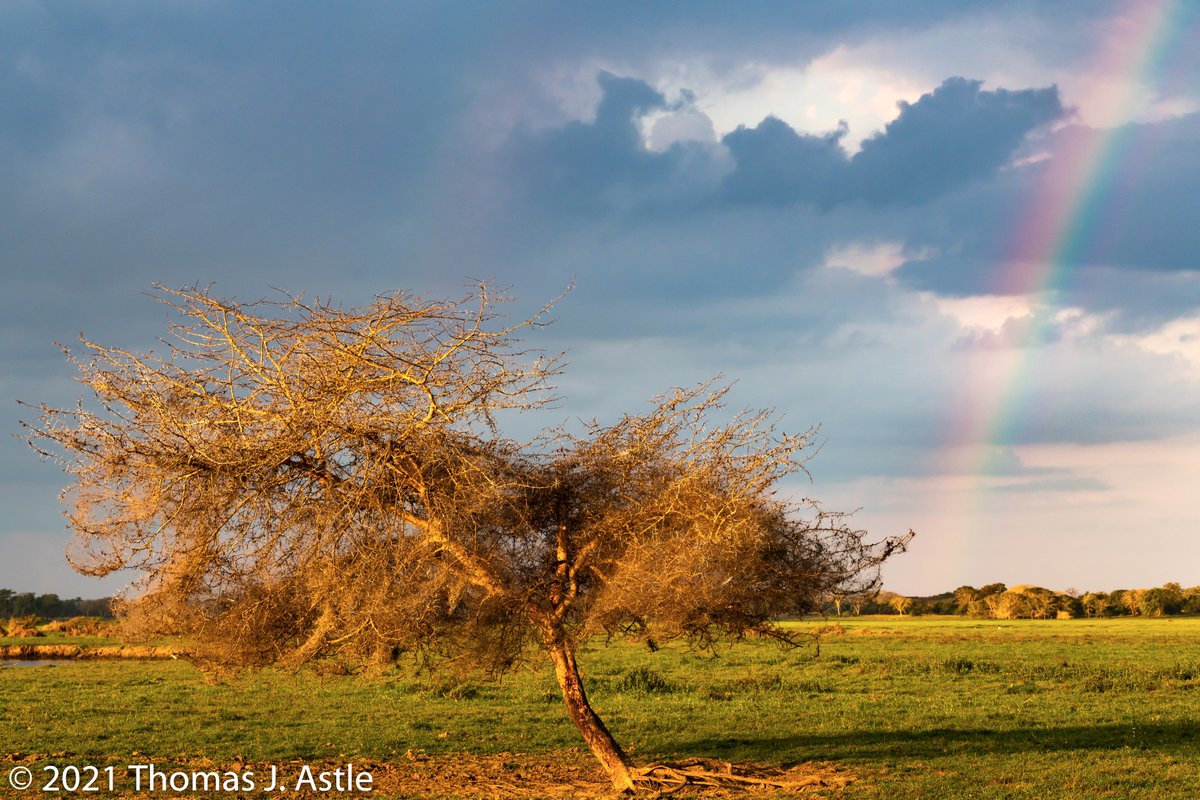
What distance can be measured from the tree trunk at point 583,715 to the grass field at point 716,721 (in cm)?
104

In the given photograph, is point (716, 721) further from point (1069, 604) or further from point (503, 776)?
point (1069, 604)

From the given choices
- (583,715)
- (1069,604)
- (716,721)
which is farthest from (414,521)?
(1069,604)

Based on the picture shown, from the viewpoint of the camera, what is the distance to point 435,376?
1309cm

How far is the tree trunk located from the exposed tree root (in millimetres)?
247

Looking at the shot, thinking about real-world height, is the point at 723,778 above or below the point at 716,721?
above

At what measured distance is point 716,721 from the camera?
958 inches

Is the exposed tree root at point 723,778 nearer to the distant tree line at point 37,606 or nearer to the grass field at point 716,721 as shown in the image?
the grass field at point 716,721

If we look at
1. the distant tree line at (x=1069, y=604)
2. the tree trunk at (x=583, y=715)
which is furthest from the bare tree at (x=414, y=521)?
the distant tree line at (x=1069, y=604)

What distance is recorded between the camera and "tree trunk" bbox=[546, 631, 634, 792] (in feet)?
49.3

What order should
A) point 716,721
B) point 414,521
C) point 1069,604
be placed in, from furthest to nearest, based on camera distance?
1. point 1069,604
2. point 716,721
3. point 414,521

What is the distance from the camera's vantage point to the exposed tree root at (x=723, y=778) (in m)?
15.3

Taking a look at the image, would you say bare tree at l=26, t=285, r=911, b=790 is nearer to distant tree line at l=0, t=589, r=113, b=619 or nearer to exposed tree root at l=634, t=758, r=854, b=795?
exposed tree root at l=634, t=758, r=854, b=795

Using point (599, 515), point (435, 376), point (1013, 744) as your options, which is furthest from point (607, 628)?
point (1013, 744)

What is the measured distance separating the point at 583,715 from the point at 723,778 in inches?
99.8
